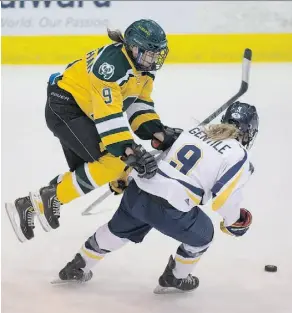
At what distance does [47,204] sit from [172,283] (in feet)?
1.68

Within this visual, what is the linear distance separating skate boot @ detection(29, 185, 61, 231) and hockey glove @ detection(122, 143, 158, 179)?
1.37 ft

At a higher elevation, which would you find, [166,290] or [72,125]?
[72,125]

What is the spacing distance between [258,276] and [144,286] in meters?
0.40

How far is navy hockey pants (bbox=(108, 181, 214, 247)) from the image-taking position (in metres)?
2.34

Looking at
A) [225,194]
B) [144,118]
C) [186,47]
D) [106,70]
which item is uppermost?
[186,47]

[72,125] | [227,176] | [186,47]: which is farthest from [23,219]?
[186,47]

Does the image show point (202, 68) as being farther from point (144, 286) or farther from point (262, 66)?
point (144, 286)

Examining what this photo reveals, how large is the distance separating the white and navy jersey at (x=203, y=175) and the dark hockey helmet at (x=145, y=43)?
302 mm

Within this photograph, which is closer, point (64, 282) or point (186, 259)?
point (186, 259)

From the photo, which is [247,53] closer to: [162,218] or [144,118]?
[144,118]

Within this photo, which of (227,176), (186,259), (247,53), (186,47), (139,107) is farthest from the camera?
(186,47)

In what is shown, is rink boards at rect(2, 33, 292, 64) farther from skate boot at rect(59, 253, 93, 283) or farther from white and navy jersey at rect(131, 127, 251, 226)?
white and navy jersey at rect(131, 127, 251, 226)

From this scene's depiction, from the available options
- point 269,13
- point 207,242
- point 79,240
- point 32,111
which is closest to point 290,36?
point 269,13

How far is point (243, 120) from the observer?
2.36 metres
